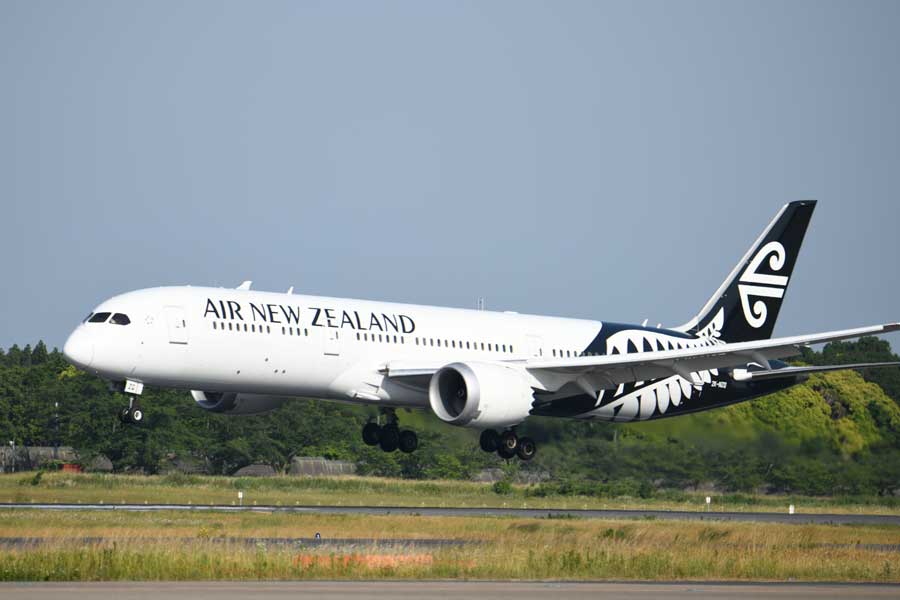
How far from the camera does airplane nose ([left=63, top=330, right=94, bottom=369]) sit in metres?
40.1

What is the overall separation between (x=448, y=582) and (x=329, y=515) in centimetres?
1849

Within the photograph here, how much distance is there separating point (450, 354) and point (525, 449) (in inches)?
162

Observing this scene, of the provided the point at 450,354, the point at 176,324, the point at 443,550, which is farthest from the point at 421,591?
the point at 450,354

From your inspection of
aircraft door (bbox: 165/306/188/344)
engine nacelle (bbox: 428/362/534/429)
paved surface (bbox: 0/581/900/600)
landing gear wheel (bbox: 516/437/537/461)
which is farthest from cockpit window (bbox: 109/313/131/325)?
paved surface (bbox: 0/581/900/600)

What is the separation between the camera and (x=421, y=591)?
2438 centimetres

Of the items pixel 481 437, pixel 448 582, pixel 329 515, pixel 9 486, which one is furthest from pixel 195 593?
pixel 9 486

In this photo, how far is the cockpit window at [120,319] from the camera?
133 feet

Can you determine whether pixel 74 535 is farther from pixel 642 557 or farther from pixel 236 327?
pixel 642 557

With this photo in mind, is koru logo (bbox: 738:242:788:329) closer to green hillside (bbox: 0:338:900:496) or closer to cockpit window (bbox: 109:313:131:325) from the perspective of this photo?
green hillside (bbox: 0:338:900:496)

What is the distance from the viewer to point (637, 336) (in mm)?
51781

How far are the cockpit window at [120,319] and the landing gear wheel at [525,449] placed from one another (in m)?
13.7

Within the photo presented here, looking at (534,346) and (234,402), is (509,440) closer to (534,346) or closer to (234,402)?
(534,346)

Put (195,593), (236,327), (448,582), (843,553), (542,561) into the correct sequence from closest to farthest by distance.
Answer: (195,593), (448,582), (542,561), (843,553), (236,327)

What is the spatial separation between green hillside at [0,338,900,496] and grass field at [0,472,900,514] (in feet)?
3.33
